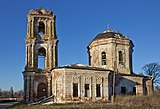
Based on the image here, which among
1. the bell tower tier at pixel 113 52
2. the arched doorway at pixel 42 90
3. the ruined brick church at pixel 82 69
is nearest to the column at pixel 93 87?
the ruined brick church at pixel 82 69

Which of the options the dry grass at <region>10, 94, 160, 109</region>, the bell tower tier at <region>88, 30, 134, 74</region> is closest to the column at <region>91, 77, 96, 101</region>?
the dry grass at <region>10, 94, 160, 109</region>

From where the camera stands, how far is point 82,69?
1013 inches

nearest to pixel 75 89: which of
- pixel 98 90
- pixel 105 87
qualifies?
pixel 98 90

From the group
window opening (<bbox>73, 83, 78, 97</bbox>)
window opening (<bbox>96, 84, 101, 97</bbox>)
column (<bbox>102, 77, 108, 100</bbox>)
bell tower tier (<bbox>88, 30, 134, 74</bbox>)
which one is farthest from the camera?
bell tower tier (<bbox>88, 30, 134, 74</bbox>)

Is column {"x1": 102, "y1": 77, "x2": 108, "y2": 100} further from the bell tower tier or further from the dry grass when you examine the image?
the bell tower tier

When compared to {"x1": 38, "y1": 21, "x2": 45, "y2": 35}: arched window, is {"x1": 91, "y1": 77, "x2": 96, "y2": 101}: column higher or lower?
lower

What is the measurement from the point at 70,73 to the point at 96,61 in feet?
23.2

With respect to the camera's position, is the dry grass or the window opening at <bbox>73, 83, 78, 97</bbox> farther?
the window opening at <bbox>73, 83, 78, 97</bbox>

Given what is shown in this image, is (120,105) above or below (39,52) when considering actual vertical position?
below

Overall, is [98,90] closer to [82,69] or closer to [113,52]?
[82,69]

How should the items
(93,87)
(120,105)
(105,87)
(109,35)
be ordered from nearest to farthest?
(120,105) < (93,87) < (105,87) < (109,35)

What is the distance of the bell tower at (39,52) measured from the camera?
2884 centimetres

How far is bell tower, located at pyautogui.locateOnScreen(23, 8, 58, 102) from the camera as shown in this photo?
28.8m

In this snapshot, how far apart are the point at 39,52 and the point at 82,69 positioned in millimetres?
8047
